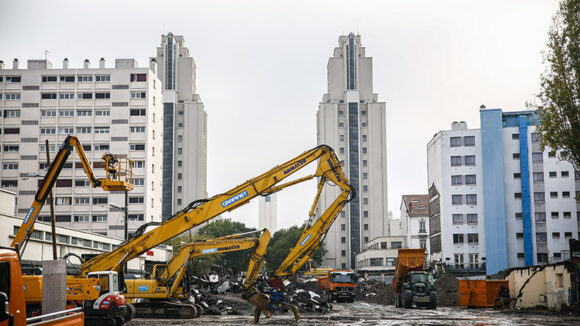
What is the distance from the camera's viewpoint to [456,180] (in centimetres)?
9088

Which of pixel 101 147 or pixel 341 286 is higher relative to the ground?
pixel 101 147

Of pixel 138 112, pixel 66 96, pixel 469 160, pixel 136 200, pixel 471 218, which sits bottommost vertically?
pixel 471 218

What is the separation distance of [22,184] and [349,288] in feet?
211

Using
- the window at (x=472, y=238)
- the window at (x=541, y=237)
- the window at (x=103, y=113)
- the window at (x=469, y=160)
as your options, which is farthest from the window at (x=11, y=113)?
the window at (x=541, y=237)

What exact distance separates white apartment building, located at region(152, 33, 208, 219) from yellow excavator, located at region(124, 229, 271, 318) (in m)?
102

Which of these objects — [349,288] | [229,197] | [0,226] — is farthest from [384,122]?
[229,197]

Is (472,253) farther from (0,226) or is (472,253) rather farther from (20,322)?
(20,322)

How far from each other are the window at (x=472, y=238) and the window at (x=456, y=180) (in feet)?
24.5

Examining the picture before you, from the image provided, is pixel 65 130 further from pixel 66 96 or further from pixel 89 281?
pixel 89 281

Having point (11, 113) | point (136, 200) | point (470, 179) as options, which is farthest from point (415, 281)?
point (11, 113)

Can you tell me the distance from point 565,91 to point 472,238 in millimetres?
62330

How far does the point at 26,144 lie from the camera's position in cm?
9775

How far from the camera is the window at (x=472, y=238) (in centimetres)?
8850

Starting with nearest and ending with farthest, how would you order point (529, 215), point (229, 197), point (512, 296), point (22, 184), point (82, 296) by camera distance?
point (82, 296) < point (229, 197) < point (512, 296) < point (529, 215) < point (22, 184)
